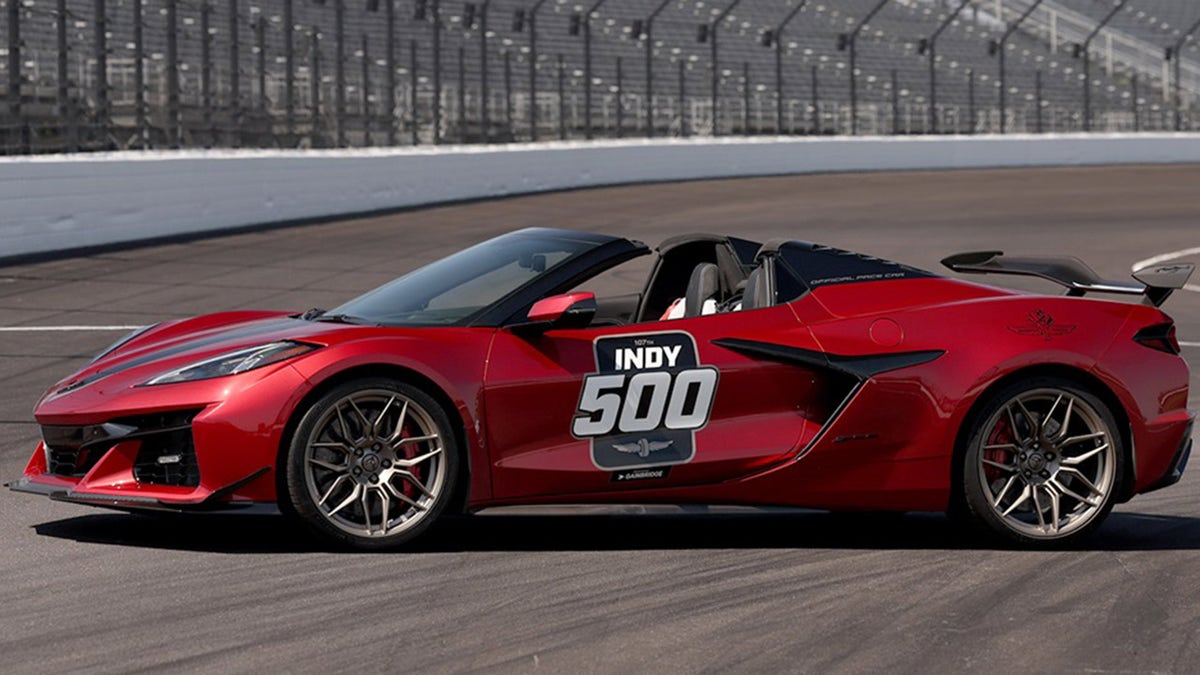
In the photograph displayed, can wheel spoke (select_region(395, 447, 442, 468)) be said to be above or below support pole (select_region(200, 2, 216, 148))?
below

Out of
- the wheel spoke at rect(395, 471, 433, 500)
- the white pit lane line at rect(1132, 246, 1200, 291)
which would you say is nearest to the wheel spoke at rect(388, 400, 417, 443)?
the wheel spoke at rect(395, 471, 433, 500)

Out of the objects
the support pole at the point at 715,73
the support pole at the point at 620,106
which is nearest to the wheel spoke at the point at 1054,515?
the support pole at the point at 620,106

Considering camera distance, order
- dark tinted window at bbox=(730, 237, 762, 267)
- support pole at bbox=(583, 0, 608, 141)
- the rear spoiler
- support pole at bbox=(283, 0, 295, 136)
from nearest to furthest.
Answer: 1. the rear spoiler
2. dark tinted window at bbox=(730, 237, 762, 267)
3. support pole at bbox=(283, 0, 295, 136)
4. support pole at bbox=(583, 0, 608, 141)

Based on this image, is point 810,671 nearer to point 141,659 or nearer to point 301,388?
point 141,659

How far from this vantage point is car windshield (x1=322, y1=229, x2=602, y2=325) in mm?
6516

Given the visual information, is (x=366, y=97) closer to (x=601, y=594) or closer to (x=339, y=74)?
(x=339, y=74)

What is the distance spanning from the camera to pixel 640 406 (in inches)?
248

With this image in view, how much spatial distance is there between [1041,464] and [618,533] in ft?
4.94

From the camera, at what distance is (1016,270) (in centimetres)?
697

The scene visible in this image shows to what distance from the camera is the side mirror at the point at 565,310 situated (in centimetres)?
614

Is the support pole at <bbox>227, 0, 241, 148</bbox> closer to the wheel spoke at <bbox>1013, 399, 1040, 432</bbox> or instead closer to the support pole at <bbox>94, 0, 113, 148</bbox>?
the support pole at <bbox>94, 0, 113, 148</bbox>

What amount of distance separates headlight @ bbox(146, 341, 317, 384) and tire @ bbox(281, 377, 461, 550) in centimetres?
21

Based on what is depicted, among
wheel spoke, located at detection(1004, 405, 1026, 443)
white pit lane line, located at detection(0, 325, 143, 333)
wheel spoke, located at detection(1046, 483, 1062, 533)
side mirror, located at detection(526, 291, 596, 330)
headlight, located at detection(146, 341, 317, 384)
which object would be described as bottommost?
wheel spoke, located at detection(1046, 483, 1062, 533)

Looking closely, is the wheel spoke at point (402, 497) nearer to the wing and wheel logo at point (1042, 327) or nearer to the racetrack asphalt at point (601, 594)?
the racetrack asphalt at point (601, 594)
